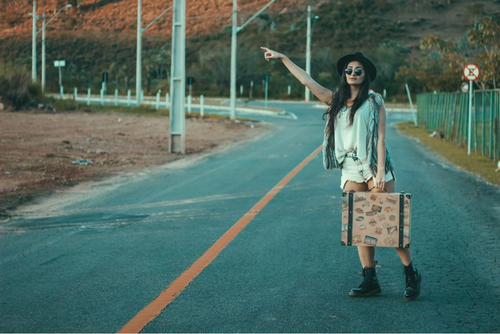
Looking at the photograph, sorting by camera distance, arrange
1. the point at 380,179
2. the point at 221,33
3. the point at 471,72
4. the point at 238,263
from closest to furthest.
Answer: the point at 380,179
the point at 238,263
the point at 471,72
the point at 221,33

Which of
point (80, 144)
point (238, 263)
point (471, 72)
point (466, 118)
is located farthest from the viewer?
point (466, 118)

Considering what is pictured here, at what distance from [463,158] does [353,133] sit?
14.1 m

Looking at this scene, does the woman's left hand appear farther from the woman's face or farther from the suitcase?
the woman's face

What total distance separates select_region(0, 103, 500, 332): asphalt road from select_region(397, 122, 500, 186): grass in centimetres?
262

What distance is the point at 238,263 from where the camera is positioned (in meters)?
6.68

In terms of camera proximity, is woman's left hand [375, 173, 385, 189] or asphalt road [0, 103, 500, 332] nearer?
asphalt road [0, 103, 500, 332]

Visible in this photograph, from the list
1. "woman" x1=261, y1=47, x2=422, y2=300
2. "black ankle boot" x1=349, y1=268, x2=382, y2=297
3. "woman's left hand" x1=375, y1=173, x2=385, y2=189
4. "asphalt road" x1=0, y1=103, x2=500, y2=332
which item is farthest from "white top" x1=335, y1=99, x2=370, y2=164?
"asphalt road" x1=0, y1=103, x2=500, y2=332

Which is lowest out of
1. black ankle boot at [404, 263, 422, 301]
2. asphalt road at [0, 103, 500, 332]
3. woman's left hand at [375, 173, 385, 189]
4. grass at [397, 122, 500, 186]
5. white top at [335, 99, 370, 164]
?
asphalt road at [0, 103, 500, 332]

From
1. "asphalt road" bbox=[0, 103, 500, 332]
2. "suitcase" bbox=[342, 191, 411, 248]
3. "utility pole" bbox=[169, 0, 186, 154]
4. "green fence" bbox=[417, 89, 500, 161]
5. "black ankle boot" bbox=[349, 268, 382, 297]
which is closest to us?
"asphalt road" bbox=[0, 103, 500, 332]

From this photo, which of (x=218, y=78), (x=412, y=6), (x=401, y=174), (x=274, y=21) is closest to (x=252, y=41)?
(x=274, y=21)

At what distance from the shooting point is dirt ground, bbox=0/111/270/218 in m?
12.9

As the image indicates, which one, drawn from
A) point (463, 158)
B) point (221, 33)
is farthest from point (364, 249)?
point (221, 33)

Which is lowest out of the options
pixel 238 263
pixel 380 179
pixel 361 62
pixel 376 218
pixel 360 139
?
pixel 238 263

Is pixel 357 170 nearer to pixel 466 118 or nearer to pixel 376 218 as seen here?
pixel 376 218
